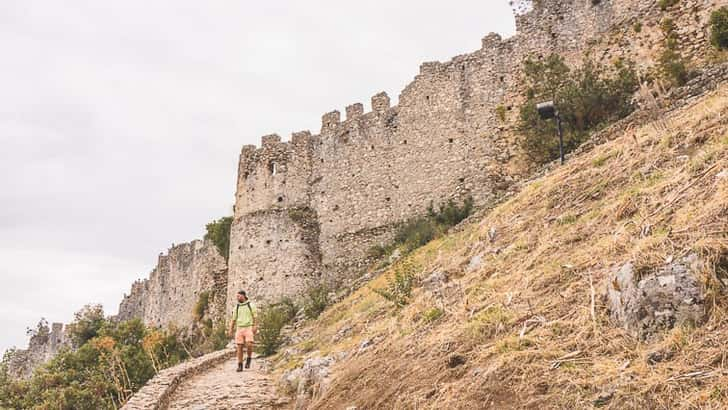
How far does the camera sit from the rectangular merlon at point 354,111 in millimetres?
21875

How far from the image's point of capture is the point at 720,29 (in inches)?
567

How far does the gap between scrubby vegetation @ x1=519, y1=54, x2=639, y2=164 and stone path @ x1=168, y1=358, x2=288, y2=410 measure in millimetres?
9129

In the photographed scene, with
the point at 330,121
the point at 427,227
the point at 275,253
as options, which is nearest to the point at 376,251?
the point at 427,227

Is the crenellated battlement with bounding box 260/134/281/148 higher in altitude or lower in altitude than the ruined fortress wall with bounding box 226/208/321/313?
higher

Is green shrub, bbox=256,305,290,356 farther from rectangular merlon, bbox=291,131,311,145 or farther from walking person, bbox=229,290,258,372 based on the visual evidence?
rectangular merlon, bbox=291,131,311,145

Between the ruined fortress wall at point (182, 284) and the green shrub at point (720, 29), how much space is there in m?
18.1

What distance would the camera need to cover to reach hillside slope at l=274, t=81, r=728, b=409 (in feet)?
13.9

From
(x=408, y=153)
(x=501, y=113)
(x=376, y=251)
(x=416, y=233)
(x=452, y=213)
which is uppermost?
(x=501, y=113)

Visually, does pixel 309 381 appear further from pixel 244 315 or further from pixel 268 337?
pixel 268 337

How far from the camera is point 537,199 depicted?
30.0 ft

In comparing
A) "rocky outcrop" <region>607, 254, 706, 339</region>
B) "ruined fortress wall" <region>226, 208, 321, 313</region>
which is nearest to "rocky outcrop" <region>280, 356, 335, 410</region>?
"rocky outcrop" <region>607, 254, 706, 339</region>

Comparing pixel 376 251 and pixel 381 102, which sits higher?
pixel 381 102

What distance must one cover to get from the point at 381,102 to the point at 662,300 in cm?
1741

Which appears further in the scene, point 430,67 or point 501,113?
point 430,67
